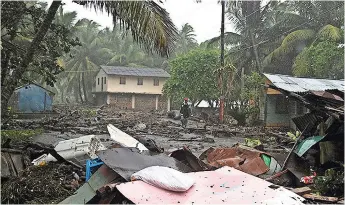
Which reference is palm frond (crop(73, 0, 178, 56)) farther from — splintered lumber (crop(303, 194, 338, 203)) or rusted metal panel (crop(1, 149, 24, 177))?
splintered lumber (crop(303, 194, 338, 203))

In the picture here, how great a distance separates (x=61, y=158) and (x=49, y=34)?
186 inches

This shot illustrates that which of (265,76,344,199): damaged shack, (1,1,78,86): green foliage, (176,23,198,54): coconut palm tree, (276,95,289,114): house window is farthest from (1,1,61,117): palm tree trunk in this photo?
(176,23,198,54): coconut palm tree

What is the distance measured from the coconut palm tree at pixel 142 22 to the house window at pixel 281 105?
14.6 m

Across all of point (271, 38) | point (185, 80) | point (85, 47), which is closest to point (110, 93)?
point (85, 47)

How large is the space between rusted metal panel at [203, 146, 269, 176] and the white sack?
2437mm

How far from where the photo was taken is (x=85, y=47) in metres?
43.7

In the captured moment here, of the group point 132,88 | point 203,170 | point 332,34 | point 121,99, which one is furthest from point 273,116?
point 121,99

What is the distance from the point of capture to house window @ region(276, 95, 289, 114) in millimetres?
20250

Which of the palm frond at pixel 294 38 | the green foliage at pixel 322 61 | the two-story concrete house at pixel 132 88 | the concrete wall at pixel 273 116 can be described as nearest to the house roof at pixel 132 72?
the two-story concrete house at pixel 132 88

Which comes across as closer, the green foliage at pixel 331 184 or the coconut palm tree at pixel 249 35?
the green foliage at pixel 331 184

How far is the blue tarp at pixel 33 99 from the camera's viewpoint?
25.3 m

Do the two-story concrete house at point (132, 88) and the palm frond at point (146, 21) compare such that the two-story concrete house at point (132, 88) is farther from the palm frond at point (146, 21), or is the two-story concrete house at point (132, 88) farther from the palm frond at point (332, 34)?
the palm frond at point (146, 21)

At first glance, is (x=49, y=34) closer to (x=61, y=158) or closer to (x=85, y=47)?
(x=61, y=158)

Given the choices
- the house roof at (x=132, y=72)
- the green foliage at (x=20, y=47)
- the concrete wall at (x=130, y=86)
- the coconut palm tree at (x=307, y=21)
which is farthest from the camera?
the concrete wall at (x=130, y=86)
